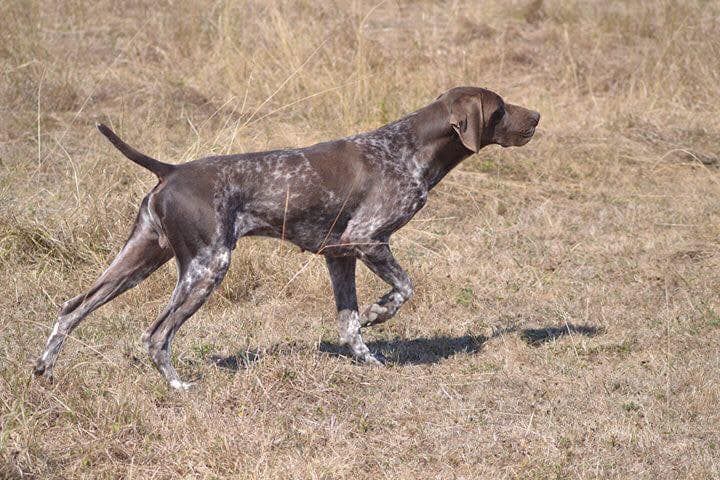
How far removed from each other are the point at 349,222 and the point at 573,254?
9.78ft

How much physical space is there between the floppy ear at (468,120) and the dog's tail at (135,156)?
5.65 feet

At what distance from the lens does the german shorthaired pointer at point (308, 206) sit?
6.11 meters

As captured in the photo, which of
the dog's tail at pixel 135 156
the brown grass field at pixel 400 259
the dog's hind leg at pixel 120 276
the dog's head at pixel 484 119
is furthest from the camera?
the dog's head at pixel 484 119

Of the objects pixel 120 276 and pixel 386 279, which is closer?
pixel 120 276

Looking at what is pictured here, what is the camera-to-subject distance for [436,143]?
22.9 ft

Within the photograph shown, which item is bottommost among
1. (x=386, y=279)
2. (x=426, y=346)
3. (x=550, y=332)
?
(x=550, y=332)

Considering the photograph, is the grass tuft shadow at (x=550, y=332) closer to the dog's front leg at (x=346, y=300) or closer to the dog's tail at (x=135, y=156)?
the dog's front leg at (x=346, y=300)

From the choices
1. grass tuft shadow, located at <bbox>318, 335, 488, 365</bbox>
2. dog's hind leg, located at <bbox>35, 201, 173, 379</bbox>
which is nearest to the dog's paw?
grass tuft shadow, located at <bbox>318, 335, 488, 365</bbox>

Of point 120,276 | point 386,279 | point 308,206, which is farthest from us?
point 386,279

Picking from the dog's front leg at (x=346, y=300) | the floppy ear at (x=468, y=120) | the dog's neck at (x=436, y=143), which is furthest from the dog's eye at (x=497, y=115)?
the dog's front leg at (x=346, y=300)

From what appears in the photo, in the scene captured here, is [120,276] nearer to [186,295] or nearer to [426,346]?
[186,295]

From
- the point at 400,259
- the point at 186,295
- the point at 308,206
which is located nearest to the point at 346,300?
the point at 308,206

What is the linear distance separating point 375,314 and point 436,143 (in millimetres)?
1092

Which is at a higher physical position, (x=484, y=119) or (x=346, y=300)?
(x=484, y=119)
